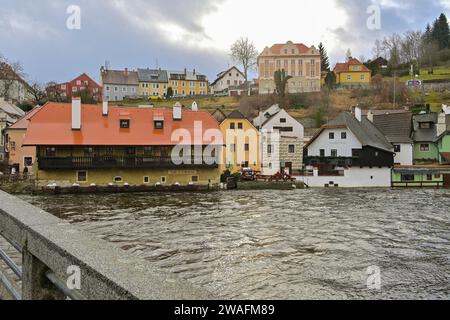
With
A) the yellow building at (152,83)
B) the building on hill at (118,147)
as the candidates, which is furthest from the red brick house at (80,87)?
the building on hill at (118,147)

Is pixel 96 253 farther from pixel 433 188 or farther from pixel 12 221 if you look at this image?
pixel 433 188

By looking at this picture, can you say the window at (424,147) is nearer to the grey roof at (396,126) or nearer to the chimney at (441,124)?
the chimney at (441,124)

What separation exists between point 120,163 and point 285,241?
87.5ft

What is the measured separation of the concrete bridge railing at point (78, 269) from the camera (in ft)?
8.05

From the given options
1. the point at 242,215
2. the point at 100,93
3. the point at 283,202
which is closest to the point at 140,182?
the point at 283,202

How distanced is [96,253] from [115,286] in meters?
0.65

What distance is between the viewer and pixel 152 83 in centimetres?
10769

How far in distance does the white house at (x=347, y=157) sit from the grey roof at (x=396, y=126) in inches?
147

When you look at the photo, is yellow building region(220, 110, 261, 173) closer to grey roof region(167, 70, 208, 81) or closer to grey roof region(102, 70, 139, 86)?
grey roof region(102, 70, 139, 86)

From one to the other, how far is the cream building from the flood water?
204 feet

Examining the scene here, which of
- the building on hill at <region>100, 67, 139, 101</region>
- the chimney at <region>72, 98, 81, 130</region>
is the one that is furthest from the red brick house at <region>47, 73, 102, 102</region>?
the chimney at <region>72, 98, 81, 130</region>

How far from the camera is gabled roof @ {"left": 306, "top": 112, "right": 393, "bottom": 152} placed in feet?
161

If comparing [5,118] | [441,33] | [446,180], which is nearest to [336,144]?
A: [446,180]

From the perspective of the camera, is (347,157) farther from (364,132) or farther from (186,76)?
(186,76)
